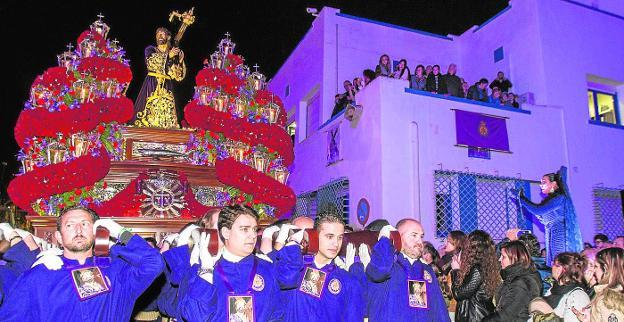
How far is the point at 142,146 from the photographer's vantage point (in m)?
6.95

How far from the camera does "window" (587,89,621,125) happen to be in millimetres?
13297

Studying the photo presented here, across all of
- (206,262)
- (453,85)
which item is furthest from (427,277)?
(453,85)

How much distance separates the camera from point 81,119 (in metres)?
6.21

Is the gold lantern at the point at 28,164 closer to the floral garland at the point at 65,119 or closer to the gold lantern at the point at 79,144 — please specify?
the floral garland at the point at 65,119

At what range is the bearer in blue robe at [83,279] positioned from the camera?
3154 mm

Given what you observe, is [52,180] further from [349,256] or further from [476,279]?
[476,279]

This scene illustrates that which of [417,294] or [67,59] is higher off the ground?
[67,59]

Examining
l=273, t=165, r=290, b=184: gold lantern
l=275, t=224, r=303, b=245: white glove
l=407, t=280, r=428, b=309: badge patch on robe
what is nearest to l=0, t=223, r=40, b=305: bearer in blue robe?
l=275, t=224, r=303, b=245: white glove

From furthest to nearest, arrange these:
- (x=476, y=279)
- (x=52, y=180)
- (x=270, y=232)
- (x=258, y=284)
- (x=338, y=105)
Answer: (x=338, y=105), (x=52, y=180), (x=476, y=279), (x=270, y=232), (x=258, y=284)

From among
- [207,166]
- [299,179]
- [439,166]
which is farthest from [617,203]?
[207,166]

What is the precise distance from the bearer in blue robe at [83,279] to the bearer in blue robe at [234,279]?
1.11 feet

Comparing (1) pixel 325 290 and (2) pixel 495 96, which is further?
(2) pixel 495 96

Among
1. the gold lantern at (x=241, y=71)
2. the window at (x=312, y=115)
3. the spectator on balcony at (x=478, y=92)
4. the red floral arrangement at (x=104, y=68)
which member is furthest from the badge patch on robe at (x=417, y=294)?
the window at (x=312, y=115)

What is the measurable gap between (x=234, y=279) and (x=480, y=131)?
28.0 ft
